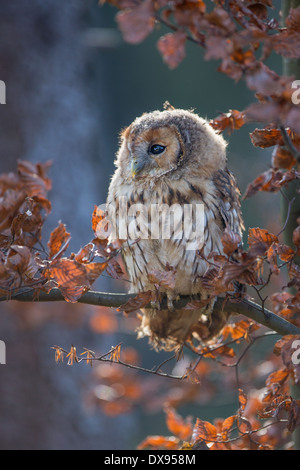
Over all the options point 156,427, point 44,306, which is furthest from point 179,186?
point 156,427

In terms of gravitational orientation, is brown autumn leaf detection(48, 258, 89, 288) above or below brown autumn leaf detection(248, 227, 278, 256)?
below

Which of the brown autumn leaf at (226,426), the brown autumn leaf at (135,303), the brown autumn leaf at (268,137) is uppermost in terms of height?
the brown autumn leaf at (268,137)

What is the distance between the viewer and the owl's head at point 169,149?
238cm

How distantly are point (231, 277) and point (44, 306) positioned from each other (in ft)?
8.02

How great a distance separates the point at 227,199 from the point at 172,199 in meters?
0.25

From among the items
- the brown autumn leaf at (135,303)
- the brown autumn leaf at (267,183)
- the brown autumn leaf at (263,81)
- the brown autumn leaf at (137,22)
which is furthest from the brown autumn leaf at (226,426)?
the brown autumn leaf at (137,22)

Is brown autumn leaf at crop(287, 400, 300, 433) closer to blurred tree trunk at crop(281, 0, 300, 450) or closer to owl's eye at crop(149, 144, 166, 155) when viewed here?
blurred tree trunk at crop(281, 0, 300, 450)

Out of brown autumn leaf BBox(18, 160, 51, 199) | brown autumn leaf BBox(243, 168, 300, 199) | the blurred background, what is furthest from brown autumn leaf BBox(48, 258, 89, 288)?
the blurred background

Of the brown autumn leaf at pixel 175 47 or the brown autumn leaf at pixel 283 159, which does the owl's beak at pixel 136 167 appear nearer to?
the brown autumn leaf at pixel 283 159

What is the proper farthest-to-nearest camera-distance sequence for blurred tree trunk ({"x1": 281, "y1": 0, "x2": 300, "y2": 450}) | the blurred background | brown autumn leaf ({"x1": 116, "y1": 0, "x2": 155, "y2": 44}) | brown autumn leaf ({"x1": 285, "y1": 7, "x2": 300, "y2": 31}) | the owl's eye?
the blurred background < the owl's eye < blurred tree trunk ({"x1": 281, "y1": 0, "x2": 300, "y2": 450}) < brown autumn leaf ({"x1": 285, "y1": 7, "x2": 300, "y2": 31}) < brown autumn leaf ({"x1": 116, "y1": 0, "x2": 155, "y2": 44})

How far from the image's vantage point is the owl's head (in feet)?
7.82

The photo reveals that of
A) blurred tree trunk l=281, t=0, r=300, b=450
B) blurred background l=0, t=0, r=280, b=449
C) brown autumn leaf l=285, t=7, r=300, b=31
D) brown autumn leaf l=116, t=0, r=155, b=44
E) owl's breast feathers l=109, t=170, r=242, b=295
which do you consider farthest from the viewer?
blurred background l=0, t=0, r=280, b=449

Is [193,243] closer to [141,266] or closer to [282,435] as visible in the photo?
[141,266]

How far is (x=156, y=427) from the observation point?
726 centimetres
